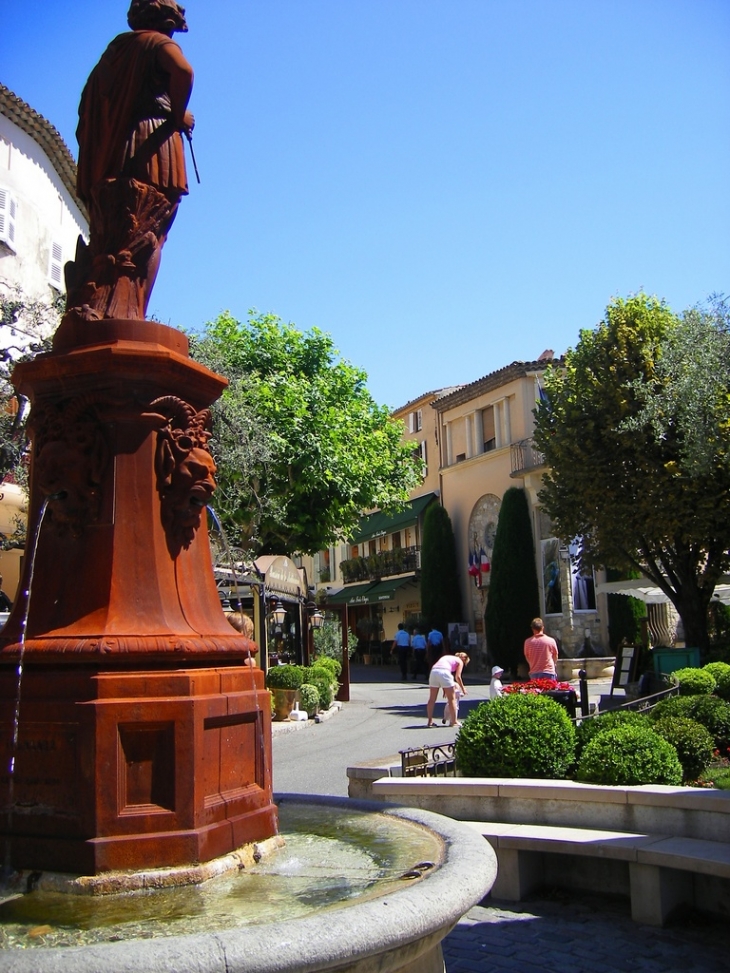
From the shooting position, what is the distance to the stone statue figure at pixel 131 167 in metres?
5.30

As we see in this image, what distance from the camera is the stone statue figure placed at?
530cm

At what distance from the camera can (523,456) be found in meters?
35.2

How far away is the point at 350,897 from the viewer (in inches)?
153

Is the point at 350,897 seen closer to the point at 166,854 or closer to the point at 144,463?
the point at 166,854

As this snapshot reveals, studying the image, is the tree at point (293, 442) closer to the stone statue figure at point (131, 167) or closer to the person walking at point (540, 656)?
the person walking at point (540, 656)

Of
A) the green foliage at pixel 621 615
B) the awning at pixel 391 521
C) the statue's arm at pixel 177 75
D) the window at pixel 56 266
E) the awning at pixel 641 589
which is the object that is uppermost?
the window at pixel 56 266

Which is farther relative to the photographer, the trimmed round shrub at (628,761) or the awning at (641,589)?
the awning at (641,589)

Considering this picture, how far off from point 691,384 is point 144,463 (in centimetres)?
1347

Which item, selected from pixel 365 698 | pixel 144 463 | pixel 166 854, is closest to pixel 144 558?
pixel 144 463

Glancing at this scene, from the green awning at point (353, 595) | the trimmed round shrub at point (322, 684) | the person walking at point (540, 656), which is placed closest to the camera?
the person walking at point (540, 656)

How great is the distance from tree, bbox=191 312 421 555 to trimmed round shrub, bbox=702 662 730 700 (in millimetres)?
10237

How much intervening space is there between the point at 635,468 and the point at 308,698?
9.41m

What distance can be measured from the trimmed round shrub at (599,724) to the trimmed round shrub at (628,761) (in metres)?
0.51

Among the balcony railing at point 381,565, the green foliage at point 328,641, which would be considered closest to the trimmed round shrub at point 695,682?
the green foliage at point 328,641
